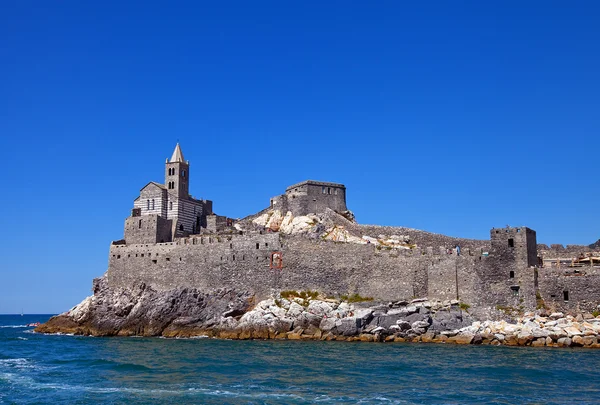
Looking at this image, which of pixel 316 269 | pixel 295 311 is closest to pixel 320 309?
pixel 295 311

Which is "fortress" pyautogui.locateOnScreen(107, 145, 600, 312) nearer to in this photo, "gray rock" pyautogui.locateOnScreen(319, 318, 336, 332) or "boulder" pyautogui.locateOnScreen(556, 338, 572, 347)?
"boulder" pyautogui.locateOnScreen(556, 338, 572, 347)

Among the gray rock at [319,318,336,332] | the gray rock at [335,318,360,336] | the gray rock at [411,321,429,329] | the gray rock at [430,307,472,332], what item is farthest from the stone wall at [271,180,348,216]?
the gray rock at [430,307,472,332]

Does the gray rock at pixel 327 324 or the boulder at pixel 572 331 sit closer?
the boulder at pixel 572 331

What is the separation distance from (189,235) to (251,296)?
13.0 meters

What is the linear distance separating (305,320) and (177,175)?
73.6ft

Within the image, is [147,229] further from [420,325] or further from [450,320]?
[450,320]

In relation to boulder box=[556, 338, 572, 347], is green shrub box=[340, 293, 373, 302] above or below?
above

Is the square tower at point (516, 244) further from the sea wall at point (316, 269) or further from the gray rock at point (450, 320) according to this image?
the gray rock at point (450, 320)

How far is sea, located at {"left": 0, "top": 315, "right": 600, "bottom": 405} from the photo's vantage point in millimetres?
24453

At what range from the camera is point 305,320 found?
46.0 metres

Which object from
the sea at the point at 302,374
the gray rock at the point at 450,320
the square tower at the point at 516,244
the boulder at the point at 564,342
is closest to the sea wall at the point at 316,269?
the square tower at the point at 516,244

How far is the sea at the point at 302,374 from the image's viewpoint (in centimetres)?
2445

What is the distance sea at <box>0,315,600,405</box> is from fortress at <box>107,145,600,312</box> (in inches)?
234

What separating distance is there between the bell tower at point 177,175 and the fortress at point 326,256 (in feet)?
0.34
